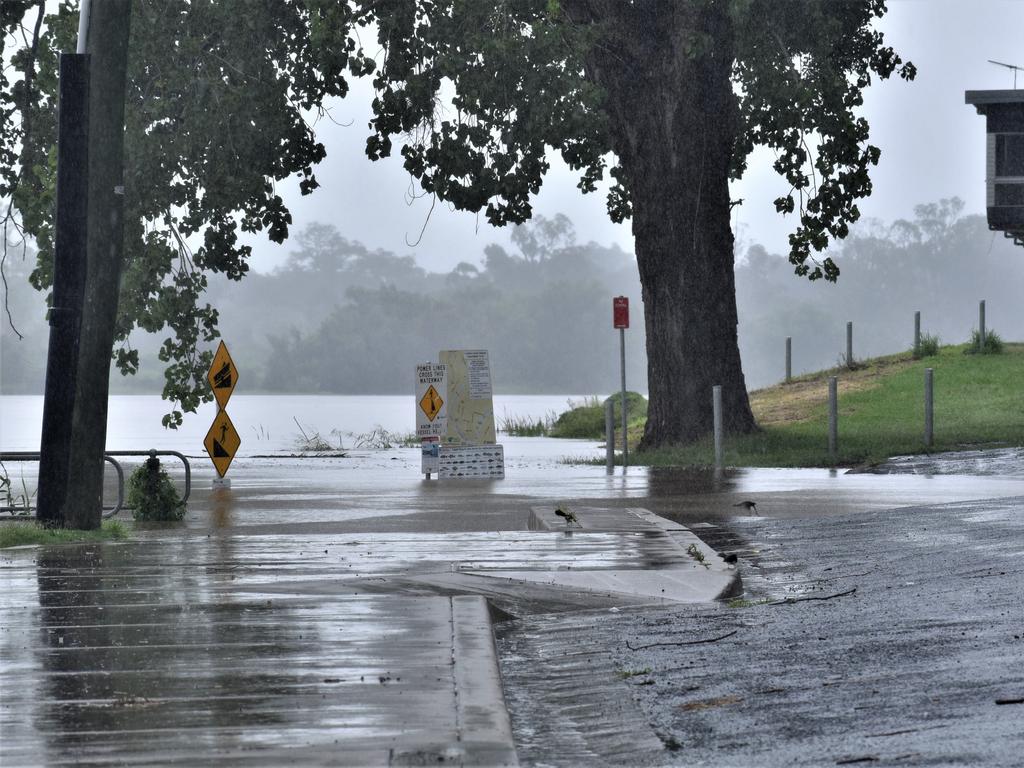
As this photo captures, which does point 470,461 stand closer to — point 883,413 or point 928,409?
point 928,409

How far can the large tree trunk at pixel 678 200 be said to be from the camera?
1153 inches

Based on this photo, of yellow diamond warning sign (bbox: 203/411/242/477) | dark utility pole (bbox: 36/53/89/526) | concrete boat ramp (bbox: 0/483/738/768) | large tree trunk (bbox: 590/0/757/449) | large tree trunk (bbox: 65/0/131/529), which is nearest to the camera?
concrete boat ramp (bbox: 0/483/738/768)

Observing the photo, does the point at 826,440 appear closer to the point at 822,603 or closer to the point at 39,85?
the point at 39,85

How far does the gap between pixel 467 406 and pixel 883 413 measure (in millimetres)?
12857

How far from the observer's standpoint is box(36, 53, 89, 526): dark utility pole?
516 inches

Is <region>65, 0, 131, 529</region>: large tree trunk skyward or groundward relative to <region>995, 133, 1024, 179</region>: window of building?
groundward

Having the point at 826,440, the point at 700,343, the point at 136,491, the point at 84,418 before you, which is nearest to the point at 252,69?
the point at 700,343

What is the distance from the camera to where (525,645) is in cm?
855

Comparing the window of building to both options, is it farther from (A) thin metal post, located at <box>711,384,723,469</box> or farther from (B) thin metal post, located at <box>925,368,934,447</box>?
(A) thin metal post, located at <box>711,384,723,469</box>

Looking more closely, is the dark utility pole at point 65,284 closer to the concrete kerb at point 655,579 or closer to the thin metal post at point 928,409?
the concrete kerb at point 655,579

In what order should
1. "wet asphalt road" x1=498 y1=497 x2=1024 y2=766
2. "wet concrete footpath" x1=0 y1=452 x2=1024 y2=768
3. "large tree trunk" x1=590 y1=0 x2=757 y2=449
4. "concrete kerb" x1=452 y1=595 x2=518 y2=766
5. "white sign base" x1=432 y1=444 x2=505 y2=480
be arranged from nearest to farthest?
"concrete kerb" x1=452 y1=595 x2=518 y2=766 < "wet concrete footpath" x1=0 y1=452 x2=1024 y2=768 < "wet asphalt road" x1=498 y1=497 x2=1024 y2=766 < "white sign base" x1=432 y1=444 x2=505 y2=480 < "large tree trunk" x1=590 y1=0 x2=757 y2=449

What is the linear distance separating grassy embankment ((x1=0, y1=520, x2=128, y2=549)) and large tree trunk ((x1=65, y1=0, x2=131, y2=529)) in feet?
0.98

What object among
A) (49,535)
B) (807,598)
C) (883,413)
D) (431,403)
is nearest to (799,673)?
(807,598)

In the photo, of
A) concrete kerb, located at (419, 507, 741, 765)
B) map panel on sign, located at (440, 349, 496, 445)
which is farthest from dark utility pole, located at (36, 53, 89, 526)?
map panel on sign, located at (440, 349, 496, 445)
